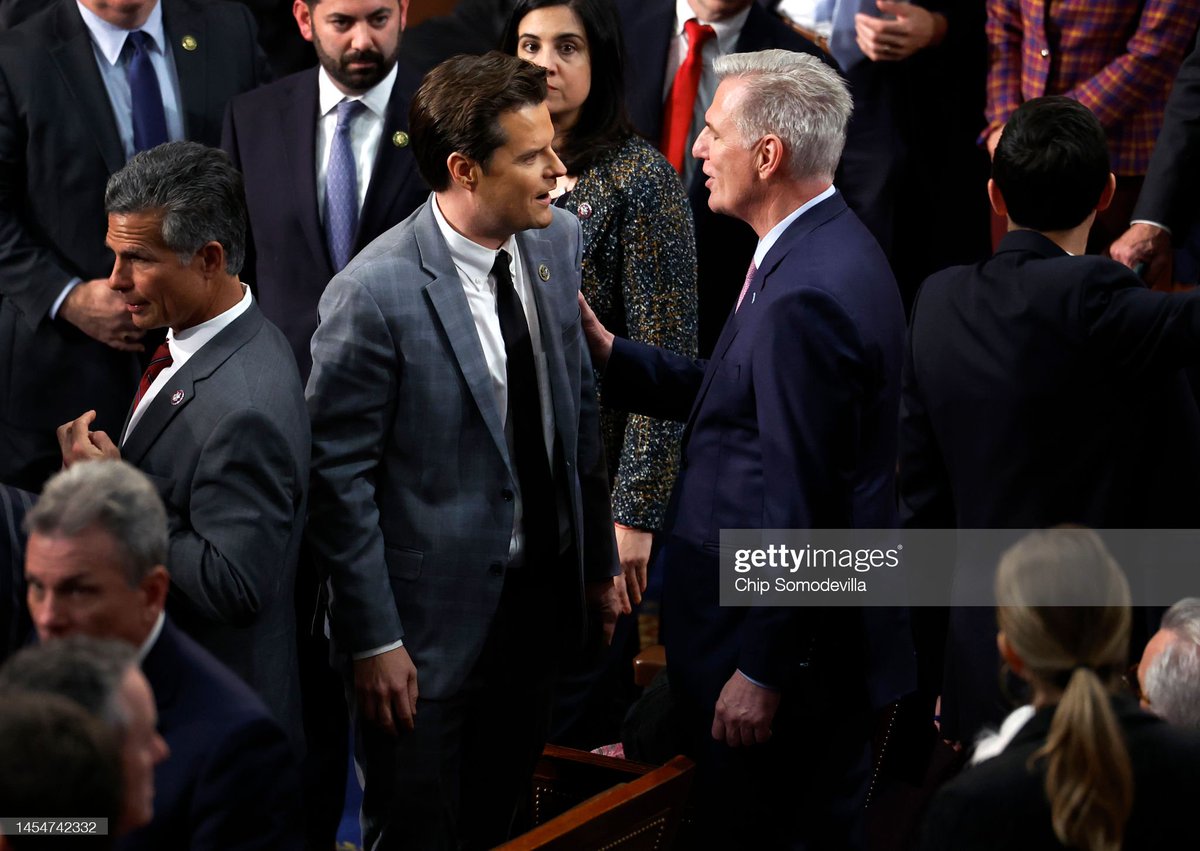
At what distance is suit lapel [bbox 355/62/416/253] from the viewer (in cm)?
363

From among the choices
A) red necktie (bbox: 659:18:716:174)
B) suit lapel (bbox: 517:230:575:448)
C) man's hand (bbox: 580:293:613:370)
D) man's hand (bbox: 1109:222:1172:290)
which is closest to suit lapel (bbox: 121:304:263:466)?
suit lapel (bbox: 517:230:575:448)

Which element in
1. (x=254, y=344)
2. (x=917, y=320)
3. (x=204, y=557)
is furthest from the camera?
(x=917, y=320)

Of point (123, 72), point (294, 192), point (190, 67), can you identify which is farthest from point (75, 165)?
point (294, 192)

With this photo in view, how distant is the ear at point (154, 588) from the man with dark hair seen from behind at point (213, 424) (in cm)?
37

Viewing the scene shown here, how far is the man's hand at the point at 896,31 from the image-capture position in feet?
14.4

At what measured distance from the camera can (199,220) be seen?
2.62 meters

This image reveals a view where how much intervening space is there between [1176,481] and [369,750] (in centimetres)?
162

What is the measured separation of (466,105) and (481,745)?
1.20 m

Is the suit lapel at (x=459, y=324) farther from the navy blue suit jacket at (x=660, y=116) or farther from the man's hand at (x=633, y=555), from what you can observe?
the navy blue suit jacket at (x=660, y=116)

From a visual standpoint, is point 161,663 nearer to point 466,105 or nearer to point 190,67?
point 466,105

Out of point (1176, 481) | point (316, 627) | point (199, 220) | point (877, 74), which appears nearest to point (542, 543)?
point (316, 627)

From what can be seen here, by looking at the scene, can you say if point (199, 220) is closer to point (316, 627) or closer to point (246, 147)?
point (316, 627)

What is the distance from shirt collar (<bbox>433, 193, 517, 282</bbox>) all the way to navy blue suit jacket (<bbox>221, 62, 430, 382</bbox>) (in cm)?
85

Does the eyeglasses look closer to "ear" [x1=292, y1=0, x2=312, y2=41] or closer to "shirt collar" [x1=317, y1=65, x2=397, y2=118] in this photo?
"shirt collar" [x1=317, y1=65, x2=397, y2=118]
